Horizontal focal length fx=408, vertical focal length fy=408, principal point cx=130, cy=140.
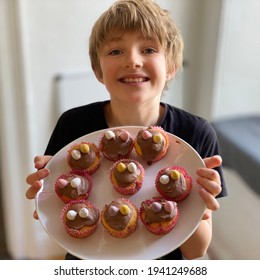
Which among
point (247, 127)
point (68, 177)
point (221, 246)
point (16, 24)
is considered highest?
point (16, 24)

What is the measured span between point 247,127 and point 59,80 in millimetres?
521

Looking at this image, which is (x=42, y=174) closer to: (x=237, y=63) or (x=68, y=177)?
(x=68, y=177)

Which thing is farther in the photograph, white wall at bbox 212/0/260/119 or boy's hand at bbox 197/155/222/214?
white wall at bbox 212/0/260/119

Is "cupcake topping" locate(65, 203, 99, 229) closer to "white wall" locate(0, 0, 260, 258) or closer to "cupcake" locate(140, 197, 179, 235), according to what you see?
"cupcake" locate(140, 197, 179, 235)

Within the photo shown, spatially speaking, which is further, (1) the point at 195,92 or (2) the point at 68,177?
(1) the point at 195,92

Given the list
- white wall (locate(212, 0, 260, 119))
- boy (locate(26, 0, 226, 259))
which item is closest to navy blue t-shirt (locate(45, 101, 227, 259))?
boy (locate(26, 0, 226, 259))

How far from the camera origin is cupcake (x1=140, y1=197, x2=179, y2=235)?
0.55 m

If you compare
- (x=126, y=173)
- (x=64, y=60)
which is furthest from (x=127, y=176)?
(x=64, y=60)

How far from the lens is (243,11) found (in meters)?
1.08

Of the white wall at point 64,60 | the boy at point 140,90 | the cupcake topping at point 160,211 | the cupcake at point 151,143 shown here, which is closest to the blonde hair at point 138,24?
the boy at point 140,90

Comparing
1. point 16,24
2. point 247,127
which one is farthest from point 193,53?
point 16,24

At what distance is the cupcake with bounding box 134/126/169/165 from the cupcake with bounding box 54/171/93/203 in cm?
9

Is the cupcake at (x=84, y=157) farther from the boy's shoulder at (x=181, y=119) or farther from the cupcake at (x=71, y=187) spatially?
the boy's shoulder at (x=181, y=119)

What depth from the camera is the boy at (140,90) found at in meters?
0.58
